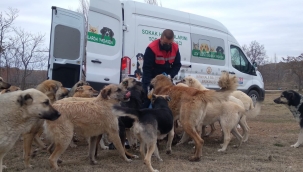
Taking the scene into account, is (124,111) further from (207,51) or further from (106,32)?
(207,51)

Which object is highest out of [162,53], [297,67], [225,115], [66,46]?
[297,67]

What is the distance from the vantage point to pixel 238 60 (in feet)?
38.2

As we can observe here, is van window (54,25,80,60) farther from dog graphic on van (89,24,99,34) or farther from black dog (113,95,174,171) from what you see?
black dog (113,95,174,171)

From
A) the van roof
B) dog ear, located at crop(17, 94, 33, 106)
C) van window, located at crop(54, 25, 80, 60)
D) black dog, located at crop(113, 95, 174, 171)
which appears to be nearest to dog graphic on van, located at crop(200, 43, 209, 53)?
the van roof

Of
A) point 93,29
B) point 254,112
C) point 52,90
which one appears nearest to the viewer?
point 52,90

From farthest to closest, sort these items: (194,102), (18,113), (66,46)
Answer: (66,46), (194,102), (18,113)

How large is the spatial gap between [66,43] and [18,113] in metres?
4.39

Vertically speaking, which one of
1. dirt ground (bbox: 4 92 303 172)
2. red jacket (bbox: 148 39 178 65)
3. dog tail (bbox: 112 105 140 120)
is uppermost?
red jacket (bbox: 148 39 178 65)

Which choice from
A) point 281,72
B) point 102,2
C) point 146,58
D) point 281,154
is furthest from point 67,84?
point 281,72

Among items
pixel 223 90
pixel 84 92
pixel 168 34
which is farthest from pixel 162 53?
pixel 84 92

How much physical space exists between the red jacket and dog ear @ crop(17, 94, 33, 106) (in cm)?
301

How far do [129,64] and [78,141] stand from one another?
91.2 inches

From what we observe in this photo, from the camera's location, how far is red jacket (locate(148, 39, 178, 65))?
22.2 ft

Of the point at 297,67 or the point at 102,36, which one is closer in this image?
the point at 102,36
